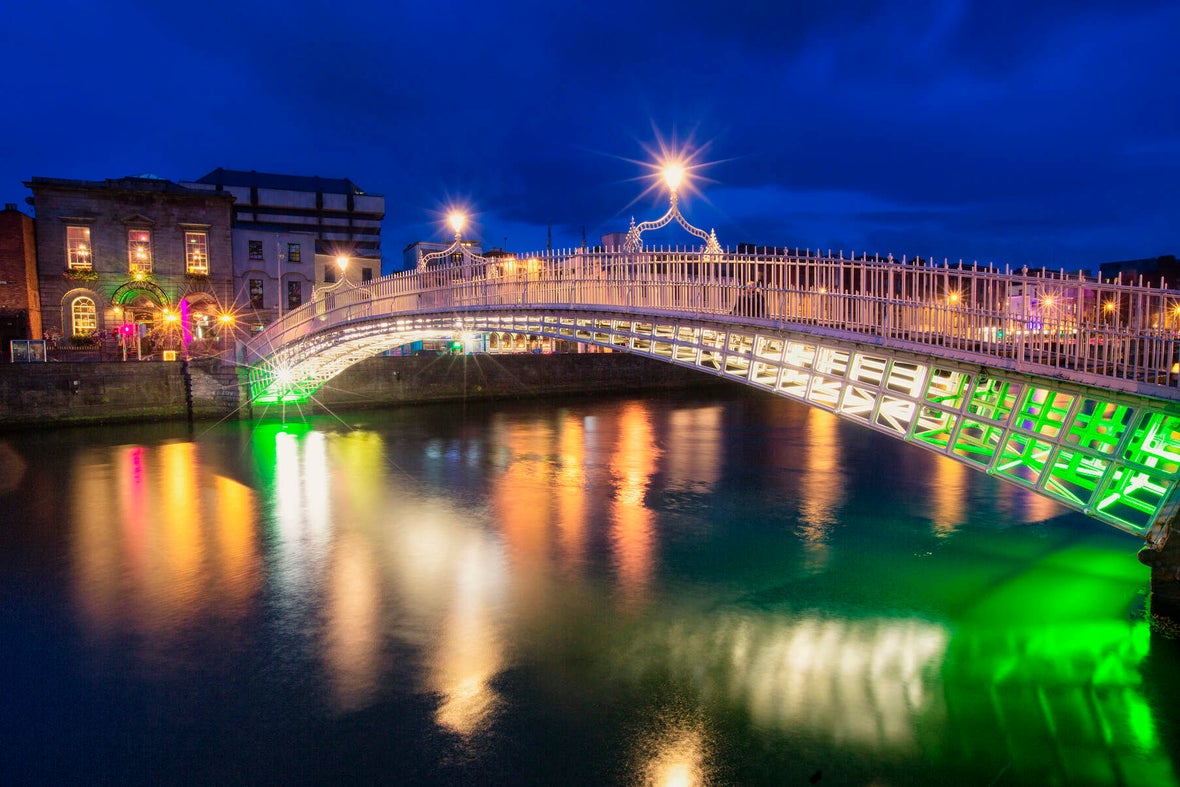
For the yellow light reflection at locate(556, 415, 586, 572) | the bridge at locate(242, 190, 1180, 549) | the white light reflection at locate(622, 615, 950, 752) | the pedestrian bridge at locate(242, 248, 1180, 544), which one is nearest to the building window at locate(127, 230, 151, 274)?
the yellow light reflection at locate(556, 415, 586, 572)

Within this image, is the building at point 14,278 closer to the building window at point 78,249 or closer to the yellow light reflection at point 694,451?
the building window at point 78,249

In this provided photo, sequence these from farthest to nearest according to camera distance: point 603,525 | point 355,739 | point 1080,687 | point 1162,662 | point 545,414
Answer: point 545,414, point 603,525, point 1162,662, point 1080,687, point 355,739

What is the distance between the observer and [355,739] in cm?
677

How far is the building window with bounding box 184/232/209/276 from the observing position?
37.3 m

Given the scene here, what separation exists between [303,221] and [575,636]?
59099 millimetres

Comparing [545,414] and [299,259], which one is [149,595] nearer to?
[545,414]

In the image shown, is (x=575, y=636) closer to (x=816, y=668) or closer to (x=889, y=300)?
(x=816, y=668)

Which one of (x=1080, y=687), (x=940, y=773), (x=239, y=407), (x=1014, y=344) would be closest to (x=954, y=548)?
(x=1014, y=344)

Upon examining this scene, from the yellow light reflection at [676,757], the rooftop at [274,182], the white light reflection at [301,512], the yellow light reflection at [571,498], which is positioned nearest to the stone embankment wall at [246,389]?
the white light reflection at [301,512]

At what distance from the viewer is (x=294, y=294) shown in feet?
142

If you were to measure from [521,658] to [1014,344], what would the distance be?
7.10 meters

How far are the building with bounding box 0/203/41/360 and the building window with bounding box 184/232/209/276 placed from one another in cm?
617

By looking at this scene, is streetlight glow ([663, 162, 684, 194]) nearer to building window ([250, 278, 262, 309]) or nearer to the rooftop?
building window ([250, 278, 262, 309])

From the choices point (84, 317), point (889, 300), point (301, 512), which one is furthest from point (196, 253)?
point (889, 300)
